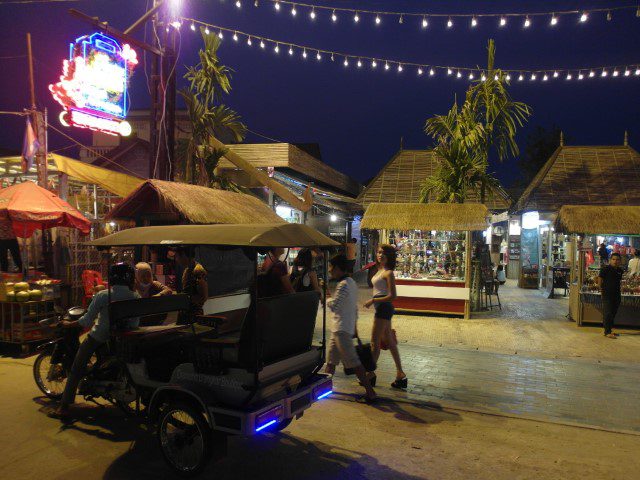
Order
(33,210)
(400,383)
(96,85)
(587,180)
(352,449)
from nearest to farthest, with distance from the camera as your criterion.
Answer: (352,449) < (400,383) < (33,210) < (96,85) < (587,180)

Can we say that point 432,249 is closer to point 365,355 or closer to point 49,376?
point 365,355

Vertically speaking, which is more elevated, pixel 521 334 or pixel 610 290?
pixel 610 290

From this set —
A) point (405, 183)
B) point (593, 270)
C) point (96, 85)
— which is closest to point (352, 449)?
point (593, 270)

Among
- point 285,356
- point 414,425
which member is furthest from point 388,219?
point 285,356

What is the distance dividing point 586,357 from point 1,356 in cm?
1000

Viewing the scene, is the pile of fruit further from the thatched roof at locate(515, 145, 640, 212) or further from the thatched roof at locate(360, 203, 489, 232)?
the thatched roof at locate(515, 145, 640, 212)

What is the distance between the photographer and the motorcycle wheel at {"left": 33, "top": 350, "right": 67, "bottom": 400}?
5711 millimetres

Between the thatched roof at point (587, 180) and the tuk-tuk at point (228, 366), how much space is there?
14285 millimetres

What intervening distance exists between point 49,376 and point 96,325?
4.27ft

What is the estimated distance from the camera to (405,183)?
18828mm

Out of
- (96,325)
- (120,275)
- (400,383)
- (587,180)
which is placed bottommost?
(400,383)

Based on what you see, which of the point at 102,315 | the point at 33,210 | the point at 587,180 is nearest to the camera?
the point at 102,315

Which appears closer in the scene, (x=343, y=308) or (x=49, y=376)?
(x=343, y=308)

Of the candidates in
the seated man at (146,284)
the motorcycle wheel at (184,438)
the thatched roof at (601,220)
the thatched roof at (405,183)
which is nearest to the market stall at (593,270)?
the thatched roof at (601,220)
